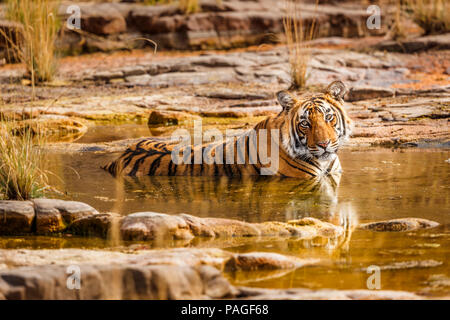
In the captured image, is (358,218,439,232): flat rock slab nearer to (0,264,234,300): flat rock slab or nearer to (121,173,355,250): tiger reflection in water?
(121,173,355,250): tiger reflection in water

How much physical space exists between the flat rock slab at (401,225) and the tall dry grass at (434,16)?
33.9 ft

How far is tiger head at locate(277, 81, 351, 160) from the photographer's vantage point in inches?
235

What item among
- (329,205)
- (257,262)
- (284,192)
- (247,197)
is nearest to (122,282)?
(257,262)

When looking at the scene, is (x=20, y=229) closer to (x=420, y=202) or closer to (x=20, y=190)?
(x=20, y=190)

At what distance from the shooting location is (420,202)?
5051 millimetres

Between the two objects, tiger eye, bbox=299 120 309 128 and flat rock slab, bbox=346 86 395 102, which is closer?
tiger eye, bbox=299 120 309 128

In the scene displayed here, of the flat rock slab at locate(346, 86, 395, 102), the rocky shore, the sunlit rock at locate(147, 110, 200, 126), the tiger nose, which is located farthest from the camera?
the flat rock slab at locate(346, 86, 395, 102)

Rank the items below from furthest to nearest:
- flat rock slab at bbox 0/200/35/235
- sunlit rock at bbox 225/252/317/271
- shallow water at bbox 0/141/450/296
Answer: flat rock slab at bbox 0/200/35/235
sunlit rock at bbox 225/252/317/271
shallow water at bbox 0/141/450/296

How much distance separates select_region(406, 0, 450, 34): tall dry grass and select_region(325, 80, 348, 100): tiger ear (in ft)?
27.5

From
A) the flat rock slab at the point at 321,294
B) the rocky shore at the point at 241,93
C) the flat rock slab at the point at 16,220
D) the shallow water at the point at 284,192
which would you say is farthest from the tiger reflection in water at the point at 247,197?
the rocky shore at the point at 241,93

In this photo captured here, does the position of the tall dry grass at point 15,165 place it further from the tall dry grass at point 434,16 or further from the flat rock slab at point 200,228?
the tall dry grass at point 434,16

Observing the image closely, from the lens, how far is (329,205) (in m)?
5.12

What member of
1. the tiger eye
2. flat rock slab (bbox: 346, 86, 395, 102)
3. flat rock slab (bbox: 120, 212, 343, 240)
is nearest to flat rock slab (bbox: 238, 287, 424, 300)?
flat rock slab (bbox: 120, 212, 343, 240)

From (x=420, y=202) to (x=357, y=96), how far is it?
18.3 feet
